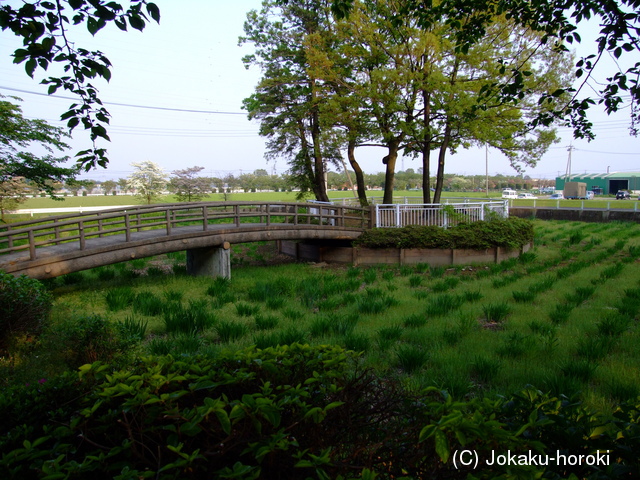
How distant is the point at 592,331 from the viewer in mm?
6113

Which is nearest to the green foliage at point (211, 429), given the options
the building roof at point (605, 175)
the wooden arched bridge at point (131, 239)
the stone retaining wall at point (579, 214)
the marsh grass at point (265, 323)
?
the marsh grass at point (265, 323)

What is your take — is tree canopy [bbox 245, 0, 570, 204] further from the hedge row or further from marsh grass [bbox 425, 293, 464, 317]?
the hedge row

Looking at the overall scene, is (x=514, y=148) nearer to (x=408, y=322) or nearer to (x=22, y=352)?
(x=408, y=322)

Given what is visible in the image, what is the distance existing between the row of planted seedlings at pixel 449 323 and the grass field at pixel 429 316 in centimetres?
2

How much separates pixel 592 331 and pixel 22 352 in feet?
24.7

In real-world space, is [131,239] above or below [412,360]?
above

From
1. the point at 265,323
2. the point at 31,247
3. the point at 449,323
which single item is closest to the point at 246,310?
the point at 265,323

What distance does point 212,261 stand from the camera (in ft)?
39.1

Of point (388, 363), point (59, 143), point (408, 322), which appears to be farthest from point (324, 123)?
point (388, 363)

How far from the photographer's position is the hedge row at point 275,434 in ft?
5.59

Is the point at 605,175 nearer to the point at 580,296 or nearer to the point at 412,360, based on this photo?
the point at 580,296

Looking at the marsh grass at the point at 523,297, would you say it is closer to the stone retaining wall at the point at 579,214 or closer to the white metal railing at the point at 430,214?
the white metal railing at the point at 430,214

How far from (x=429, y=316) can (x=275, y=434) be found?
19.0 ft

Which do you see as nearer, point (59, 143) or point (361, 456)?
point (361, 456)
